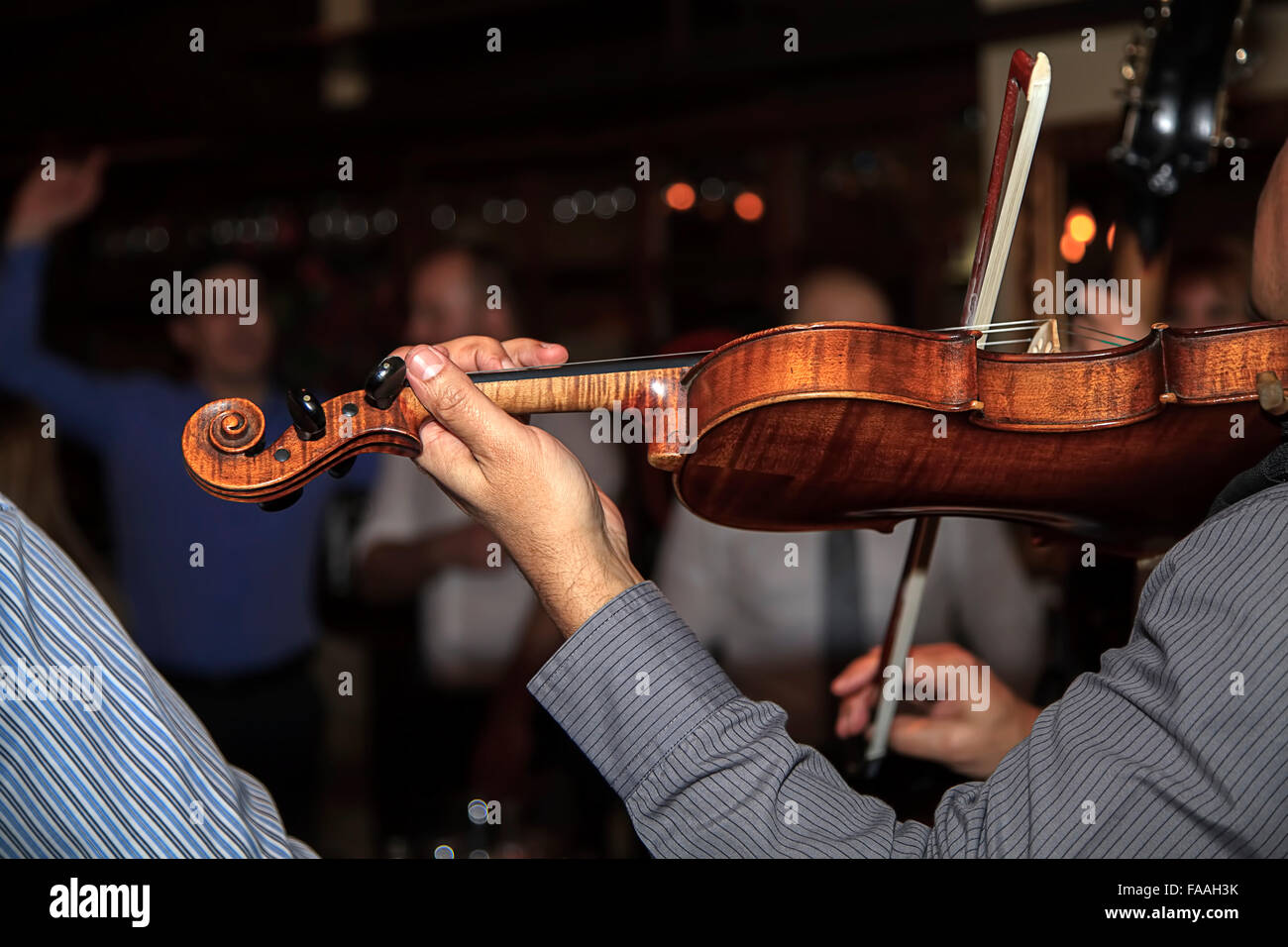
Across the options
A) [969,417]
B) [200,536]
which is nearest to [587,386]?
A: [969,417]

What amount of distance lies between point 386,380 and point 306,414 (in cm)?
8

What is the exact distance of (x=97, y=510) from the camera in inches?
142

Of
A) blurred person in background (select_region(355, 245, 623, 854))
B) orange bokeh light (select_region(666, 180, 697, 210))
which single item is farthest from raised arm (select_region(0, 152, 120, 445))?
orange bokeh light (select_region(666, 180, 697, 210))

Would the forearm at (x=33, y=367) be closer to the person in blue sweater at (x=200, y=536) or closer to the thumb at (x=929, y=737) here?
the person in blue sweater at (x=200, y=536)

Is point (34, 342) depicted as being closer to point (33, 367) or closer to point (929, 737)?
point (33, 367)

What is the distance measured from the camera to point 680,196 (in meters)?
3.44

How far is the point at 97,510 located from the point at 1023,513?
10.8ft

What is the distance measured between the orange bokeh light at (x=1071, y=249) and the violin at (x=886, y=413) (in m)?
1.88

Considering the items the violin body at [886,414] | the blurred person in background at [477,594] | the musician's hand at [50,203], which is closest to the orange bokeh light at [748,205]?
the blurred person in background at [477,594]

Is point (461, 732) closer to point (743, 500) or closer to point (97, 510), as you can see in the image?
point (97, 510)

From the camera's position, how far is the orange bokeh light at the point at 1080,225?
281cm

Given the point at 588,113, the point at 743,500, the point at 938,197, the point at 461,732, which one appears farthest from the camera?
the point at 588,113

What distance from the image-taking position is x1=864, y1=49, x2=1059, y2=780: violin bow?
104cm
